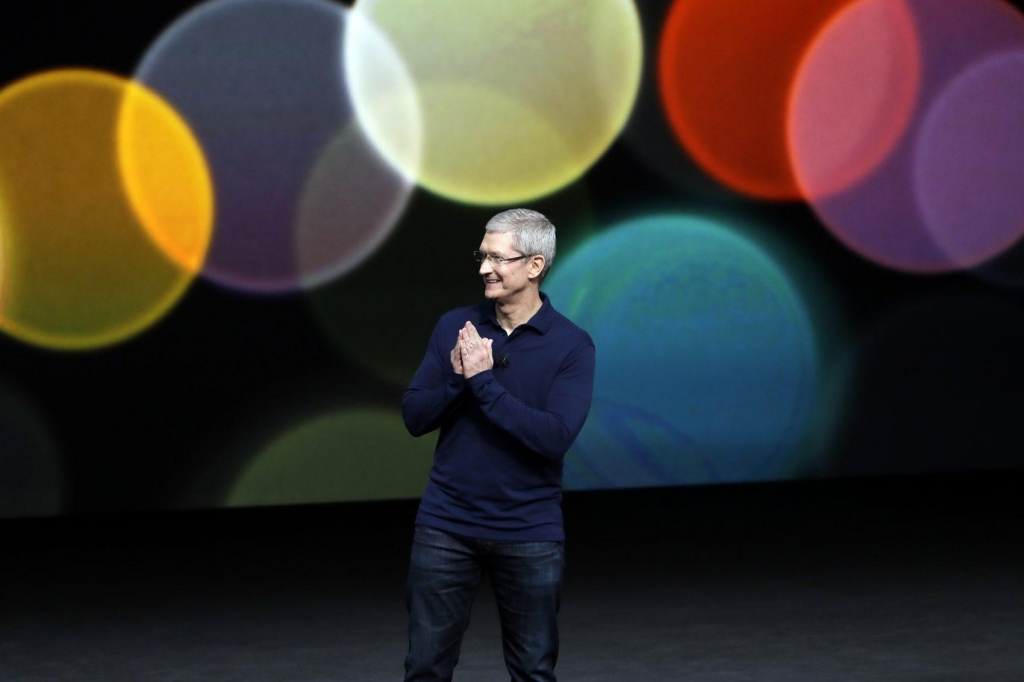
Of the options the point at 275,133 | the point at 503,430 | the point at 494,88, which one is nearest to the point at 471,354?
the point at 503,430

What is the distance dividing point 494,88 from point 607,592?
2.87m

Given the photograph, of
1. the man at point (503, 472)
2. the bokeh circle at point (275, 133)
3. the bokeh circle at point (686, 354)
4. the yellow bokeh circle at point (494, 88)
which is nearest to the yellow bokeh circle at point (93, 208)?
the bokeh circle at point (275, 133)

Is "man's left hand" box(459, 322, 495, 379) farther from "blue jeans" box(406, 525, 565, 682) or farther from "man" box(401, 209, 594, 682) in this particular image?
"blue jeans" box(406, 525, 565, 682)

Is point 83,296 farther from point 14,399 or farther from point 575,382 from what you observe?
point 575,382

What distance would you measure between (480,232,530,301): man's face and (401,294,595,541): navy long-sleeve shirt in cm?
8

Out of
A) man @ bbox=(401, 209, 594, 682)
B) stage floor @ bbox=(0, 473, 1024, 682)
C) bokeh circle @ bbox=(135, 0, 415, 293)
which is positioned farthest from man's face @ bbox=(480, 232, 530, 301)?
bokeh circle @ bbox=(135, 0, 415, 293)

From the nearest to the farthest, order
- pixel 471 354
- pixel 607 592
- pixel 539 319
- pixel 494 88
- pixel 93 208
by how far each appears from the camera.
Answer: pixel 471 354 → pixel 539 319 → pixel 607 592 → pixel 93 208 → pixel 494 88

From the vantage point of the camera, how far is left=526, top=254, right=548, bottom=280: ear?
233 centimetres

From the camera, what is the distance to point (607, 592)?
15.7ft

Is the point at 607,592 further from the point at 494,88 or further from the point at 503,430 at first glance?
the point at 494,88

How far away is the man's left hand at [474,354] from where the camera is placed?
7.32 feet

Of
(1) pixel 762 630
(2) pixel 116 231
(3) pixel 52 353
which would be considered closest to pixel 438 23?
(2) pixel 116 231

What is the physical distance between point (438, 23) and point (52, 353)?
244 cm

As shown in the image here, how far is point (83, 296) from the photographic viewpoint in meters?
6.25
